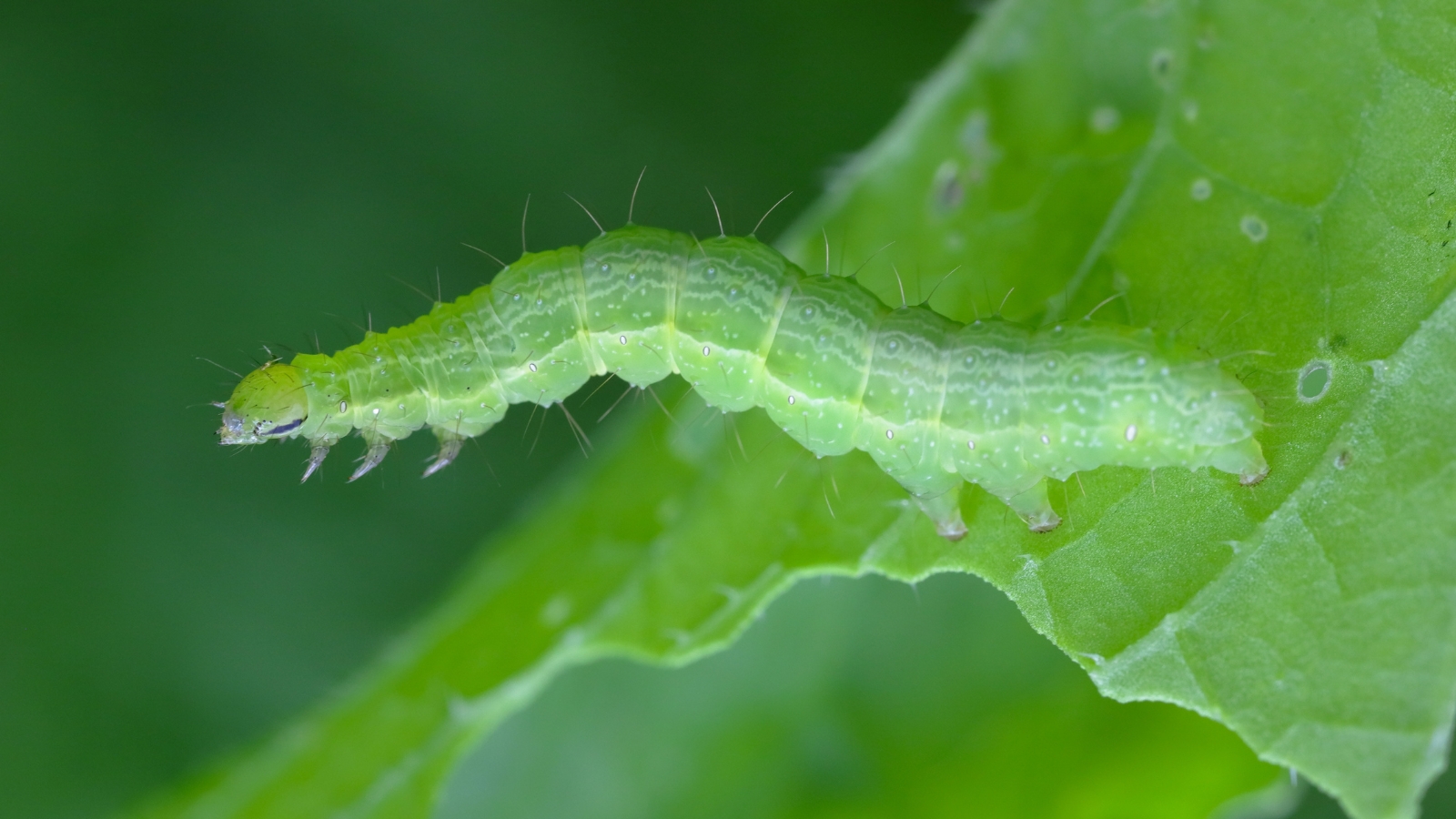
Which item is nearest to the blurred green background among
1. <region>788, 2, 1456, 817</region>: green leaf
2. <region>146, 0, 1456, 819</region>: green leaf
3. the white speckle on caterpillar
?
<region>146, 0, 1456, 819</region>: green leaf

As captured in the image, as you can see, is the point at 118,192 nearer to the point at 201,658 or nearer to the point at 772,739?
the point at 201,658

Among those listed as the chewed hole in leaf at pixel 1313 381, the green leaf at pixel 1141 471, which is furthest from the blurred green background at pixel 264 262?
the chewed hole in leaf at pixel 1313 381

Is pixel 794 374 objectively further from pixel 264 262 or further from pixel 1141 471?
pixel 264 262

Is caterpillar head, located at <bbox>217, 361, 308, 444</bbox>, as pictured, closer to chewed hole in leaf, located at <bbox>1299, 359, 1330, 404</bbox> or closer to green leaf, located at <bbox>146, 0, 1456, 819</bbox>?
green leaf, located at <bbox>146, 0, 1456, 819</bbox>

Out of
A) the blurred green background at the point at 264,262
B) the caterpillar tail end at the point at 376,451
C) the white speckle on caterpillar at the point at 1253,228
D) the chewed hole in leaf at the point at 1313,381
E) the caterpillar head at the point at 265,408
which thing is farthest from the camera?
the blurred green background at the point at 264,262

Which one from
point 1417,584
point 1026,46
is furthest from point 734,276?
point 1417,584

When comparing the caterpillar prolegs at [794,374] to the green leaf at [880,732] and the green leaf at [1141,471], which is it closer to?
the green leaf at [1141,471]

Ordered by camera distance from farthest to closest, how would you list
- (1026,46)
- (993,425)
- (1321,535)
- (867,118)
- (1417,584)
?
1. (867,118)
2. (1026,46)
3. (993,425)
4. (1321,535)
5. (1417,584)
